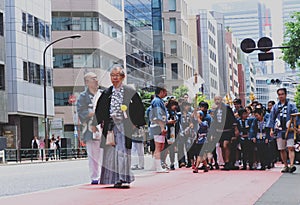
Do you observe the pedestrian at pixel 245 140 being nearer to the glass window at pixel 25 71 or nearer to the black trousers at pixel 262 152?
the black trousers at pixel 262 152

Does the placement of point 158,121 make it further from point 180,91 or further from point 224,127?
point 224,127

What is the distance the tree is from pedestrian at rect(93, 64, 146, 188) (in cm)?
4422

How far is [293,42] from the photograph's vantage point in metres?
56.6

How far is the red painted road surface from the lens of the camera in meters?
9.29

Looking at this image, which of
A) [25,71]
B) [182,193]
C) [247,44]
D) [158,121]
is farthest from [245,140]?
[25,71]

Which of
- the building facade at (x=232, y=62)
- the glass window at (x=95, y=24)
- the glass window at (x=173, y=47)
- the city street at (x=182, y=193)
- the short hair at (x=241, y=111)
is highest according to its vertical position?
the building facade at (x=232, y=62)

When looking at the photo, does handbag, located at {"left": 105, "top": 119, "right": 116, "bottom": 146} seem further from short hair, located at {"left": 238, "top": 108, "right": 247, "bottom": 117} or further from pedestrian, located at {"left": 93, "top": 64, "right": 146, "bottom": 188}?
short hair, located at {"left": 238, "top": 108, "right": 247, "bottom": 117}

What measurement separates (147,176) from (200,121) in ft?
7.73

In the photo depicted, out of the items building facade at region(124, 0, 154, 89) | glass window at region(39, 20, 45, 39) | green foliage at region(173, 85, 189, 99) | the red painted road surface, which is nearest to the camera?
the red painted road surface

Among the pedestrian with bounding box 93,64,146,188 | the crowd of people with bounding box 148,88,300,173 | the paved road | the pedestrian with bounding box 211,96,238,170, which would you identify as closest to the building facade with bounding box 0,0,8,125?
the paved road

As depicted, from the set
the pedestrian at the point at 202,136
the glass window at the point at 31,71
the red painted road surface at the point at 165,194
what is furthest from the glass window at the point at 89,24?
the red painted road surface at the point at 165,194

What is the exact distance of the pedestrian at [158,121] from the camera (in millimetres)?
14992

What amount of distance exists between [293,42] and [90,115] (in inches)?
1826

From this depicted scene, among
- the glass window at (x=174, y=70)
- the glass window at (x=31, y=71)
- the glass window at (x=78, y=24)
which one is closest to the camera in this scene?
the glass window at (x=174, y=70)
